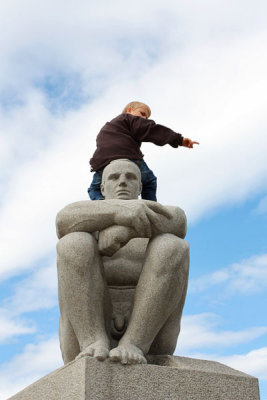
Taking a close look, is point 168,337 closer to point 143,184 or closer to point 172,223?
point 172,223

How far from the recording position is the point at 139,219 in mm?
6176

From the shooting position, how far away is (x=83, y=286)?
599 cm

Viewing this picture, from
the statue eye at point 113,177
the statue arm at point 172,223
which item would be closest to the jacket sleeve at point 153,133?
the statue eye at point 113,177

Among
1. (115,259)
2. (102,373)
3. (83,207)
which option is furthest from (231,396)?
(83,207)

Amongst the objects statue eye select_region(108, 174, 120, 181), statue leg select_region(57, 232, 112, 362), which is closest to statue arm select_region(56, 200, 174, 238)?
statue leg select_region(57, 232, 112, 362)

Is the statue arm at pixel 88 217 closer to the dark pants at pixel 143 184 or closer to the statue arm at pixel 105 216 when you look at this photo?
the statue arm at pixel 105 216

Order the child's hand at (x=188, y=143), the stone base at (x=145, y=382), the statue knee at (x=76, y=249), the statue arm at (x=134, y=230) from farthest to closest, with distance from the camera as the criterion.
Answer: the child's hand at (x=188, y=143), the statue arm at (x=134, y=230), the statue knee at (x=76, y=249), the stone base at (x=145, y=382)

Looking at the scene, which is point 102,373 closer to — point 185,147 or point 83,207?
point 83,207

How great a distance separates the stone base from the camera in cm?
539

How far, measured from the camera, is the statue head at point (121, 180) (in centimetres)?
691

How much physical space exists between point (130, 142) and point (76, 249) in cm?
201

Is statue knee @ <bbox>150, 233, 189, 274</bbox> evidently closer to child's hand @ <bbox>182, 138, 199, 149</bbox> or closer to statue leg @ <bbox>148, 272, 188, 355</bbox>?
statue leg @ <bbox>148, 272, 188, 355</bbox>

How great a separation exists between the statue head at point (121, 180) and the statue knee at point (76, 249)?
92 cm

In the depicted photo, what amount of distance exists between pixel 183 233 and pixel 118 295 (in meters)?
0.95
